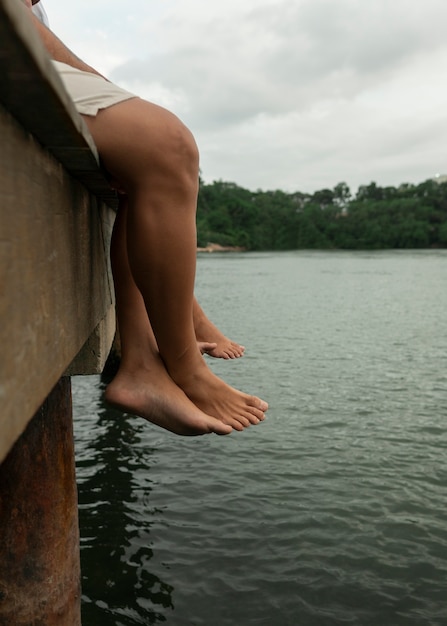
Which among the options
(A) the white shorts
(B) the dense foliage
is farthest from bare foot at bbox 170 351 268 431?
(B) the dense foliage

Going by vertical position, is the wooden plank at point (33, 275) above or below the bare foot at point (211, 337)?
above

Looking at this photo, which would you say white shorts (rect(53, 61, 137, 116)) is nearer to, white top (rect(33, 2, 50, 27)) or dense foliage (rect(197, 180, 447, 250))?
white top (rect(33, 2, 50, 27))

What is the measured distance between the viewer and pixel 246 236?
→ 107m

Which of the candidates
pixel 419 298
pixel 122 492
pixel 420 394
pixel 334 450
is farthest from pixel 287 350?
pixel 419 298

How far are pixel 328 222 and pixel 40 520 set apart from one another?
110934 millimetres

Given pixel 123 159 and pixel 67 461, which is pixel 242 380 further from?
pixel 123 159

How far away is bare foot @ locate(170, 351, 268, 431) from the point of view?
2227 mm

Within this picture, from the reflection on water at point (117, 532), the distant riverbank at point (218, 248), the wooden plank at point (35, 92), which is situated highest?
the wooden plank at point (35, 92)

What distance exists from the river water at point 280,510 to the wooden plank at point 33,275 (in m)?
2.46

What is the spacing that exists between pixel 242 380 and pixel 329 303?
521 inches

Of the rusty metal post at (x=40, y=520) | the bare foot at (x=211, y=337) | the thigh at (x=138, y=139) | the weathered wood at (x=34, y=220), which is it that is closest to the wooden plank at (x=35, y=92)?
the weathered wood at (x=34, y=220)

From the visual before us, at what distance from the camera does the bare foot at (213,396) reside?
223cm

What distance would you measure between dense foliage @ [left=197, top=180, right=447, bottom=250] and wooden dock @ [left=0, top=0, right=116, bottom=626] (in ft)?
298

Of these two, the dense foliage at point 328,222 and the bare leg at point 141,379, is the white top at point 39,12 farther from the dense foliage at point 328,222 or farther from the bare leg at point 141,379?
the dense foliage at point 328,222
